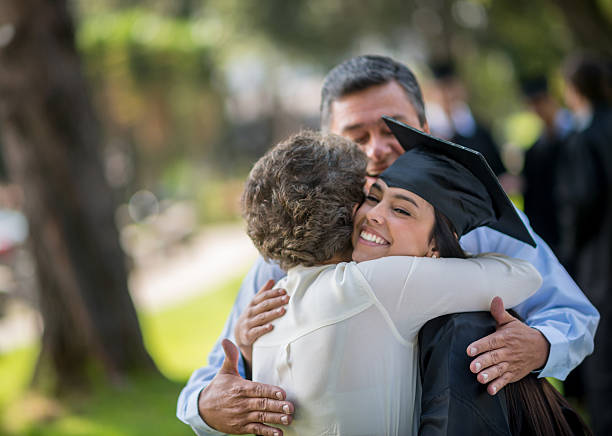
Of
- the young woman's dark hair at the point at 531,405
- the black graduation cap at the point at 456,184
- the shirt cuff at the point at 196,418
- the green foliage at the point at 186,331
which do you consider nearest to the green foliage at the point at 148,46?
the green foliage at the point at 186,331

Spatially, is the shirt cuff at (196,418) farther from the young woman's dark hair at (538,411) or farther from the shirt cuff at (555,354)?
the shirt cuff at (555,354)

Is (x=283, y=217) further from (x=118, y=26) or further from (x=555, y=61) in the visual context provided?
(x=555, y=61)

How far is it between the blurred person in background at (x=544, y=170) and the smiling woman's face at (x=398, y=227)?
166 inches

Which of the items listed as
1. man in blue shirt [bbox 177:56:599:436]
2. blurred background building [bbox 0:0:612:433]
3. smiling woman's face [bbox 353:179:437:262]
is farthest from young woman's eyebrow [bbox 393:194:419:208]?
blurred background building [bbox 0:0:612:433]

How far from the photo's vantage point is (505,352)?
1726 mm

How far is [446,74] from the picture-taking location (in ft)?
21.8

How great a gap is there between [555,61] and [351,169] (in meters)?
18.0

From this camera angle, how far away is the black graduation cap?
1.79m

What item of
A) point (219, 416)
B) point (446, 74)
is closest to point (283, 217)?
point (219, 416)

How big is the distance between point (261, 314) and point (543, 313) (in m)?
0.94

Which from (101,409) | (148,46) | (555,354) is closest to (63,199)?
(101,409)

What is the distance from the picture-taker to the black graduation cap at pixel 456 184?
1.79 meters

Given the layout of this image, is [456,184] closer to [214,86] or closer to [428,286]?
[428,286]

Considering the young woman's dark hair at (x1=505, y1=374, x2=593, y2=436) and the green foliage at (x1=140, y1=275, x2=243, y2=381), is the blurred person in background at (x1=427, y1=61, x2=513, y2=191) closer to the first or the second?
the green foliage at (x1=140, y1=275, x2=243, y2=381)
